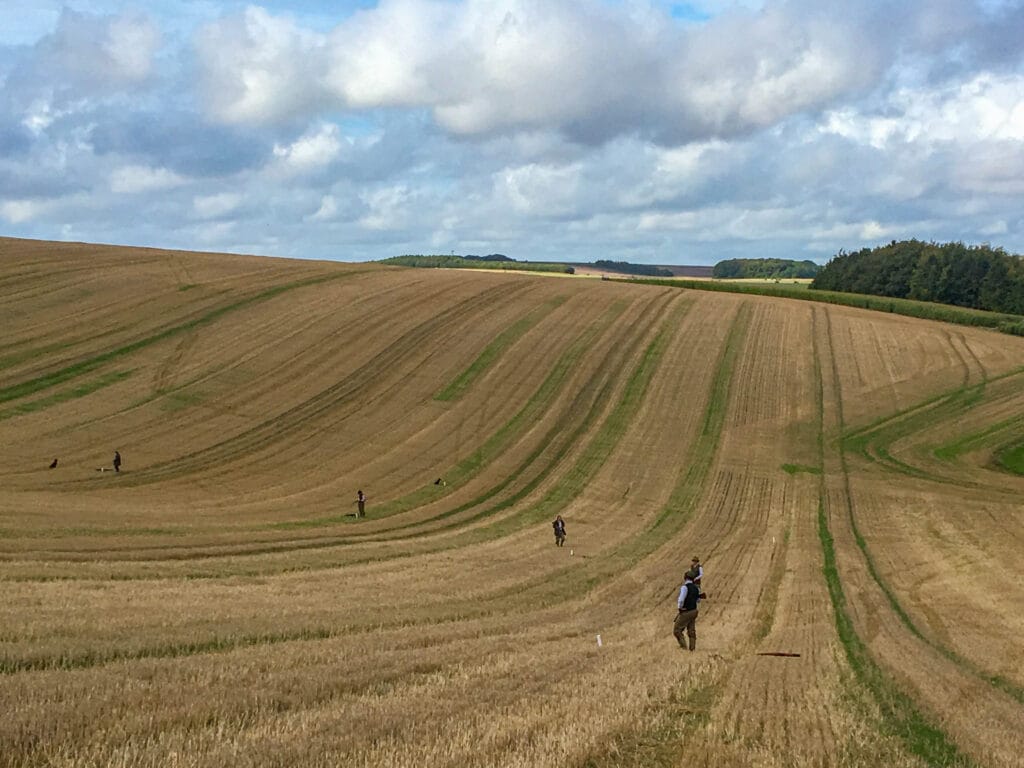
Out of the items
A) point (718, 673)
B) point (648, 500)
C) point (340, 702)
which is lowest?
point (648, 500)

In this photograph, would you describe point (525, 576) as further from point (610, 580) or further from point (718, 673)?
point (718, 673)

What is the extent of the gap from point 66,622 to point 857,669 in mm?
14983

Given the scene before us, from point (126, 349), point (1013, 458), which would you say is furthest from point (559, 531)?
point (126, 349)

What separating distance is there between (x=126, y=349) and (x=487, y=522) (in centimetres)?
3238

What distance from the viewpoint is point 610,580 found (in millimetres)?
28625

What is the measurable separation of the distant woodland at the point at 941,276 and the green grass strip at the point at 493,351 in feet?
161

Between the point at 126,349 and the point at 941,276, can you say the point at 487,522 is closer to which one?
the point at 126,349

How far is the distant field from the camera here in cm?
1212

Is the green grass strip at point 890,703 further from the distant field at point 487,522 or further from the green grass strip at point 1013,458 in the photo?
the green grass strip at point 1013,458

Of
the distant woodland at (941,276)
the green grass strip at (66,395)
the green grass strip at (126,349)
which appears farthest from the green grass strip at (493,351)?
the distant woodland at (941,276)

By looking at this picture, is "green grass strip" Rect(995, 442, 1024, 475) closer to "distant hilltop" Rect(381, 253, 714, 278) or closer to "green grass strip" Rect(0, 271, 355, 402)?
"green grass strip" Rect(0, 271, 355, 402)

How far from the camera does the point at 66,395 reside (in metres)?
50.9

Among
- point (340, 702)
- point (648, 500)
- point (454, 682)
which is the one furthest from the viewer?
point (648, 500)

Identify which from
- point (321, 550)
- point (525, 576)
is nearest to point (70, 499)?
point (321, 550)
